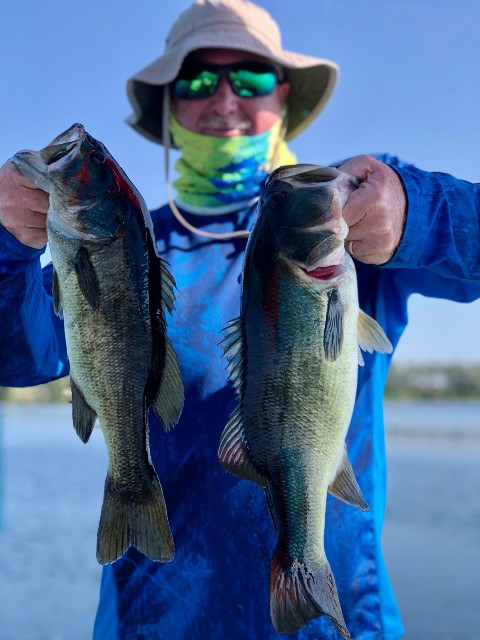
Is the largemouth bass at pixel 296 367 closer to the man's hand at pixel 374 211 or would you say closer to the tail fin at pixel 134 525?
the man's hand at pixel 374 211

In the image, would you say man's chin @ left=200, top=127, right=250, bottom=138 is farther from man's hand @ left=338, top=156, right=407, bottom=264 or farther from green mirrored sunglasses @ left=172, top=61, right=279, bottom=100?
man's hand @ left=338, top=156, right=407, bottom=264

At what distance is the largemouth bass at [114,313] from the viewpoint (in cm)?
180

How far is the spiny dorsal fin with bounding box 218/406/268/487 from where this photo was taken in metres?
1.86

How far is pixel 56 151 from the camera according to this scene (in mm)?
1845

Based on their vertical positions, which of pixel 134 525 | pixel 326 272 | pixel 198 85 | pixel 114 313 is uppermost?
pixel 198 85

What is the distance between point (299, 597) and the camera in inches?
70.7

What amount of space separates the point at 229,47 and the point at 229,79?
0.13 meters

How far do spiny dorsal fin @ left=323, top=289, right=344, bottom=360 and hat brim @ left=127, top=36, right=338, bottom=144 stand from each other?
165 cm

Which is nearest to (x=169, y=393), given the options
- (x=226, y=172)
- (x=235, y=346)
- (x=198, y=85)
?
(x=235, y=346)

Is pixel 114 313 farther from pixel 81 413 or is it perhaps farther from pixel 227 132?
pixel 227 132

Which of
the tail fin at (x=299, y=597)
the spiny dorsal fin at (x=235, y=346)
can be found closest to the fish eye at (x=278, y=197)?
the spiny dorsal fin at (x=235, y=346)

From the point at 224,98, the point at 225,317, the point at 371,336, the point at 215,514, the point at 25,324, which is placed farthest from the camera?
the point at 224,98

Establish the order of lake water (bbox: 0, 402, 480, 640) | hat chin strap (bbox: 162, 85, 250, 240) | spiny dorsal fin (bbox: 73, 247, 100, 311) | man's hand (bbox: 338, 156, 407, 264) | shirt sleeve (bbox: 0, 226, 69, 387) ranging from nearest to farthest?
spiny dorsal fin (bbox: 73, 247, 100, 311) < man's hand (bbox: 338, 156, 407, 264) < shirt sleeve (bbox: 0, 226, 69, 387) < hat chin strap (bbox: 162, 85, 250, 240) < lake water (bbox: 0, 402, 480, 640)

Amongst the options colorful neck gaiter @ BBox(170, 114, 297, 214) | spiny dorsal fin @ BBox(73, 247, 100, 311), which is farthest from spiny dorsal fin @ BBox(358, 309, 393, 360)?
colorful neck gaiter @ BBox(170, 114, 297, 214)
